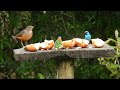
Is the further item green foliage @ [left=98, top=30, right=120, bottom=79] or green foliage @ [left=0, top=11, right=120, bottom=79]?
green foliage @ [left=0, top=11, right=120, bottom=79]

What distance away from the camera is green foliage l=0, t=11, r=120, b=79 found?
405cm

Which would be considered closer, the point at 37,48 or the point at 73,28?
the point at 37,48

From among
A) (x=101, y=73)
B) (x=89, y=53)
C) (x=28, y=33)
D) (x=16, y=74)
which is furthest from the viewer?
(x=16, y=74)

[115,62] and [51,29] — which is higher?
[51,29]

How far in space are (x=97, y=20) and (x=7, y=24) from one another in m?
0.92

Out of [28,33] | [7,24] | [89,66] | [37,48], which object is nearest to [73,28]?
[89,66]

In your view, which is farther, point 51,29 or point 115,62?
point 51,29

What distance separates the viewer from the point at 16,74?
4266 millimetres

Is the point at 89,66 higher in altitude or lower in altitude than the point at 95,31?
lower

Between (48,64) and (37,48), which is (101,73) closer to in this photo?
(48,64)

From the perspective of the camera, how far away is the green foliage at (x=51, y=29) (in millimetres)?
4055

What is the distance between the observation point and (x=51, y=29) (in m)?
4.16

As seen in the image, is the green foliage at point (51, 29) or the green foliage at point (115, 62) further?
the green foliage at point (51, 29)

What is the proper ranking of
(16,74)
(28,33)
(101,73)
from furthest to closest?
(16,74), (101,73), (28,33)
